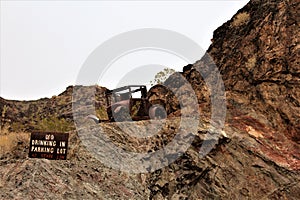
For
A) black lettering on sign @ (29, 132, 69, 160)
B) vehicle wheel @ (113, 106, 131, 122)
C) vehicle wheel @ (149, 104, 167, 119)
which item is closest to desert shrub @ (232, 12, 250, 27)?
vehicle wheel @ (149, 104, 167, 119)

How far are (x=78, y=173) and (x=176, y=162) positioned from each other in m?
3.20

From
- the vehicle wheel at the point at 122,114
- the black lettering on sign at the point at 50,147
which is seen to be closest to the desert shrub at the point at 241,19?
the vehicle wheel at the point at 122,114

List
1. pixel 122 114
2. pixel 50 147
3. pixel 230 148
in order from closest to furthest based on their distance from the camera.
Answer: pixel 50 147
pixel 230 148
pixel 122 114

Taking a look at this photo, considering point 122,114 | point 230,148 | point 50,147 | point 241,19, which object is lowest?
point 230,148

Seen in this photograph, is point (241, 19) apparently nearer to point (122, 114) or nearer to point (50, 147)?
point (122, 114)

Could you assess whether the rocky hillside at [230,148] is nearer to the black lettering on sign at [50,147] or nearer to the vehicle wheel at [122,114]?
the black lettering on sign at [50,147]

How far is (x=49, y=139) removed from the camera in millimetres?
10008

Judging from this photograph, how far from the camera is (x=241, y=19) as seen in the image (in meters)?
17.0

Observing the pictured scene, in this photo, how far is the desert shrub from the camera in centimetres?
1669

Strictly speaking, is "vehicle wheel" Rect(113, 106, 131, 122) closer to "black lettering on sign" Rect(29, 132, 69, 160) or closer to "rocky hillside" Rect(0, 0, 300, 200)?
"rocky hillside" Rect(0, 0, 300, 200)

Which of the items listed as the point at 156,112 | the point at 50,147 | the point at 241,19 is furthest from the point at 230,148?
the point at 241,19

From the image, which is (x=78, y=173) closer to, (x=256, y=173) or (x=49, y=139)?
(x=49, y=139)

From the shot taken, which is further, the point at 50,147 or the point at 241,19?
the point at 241,19

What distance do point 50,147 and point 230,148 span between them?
582 centimetres
